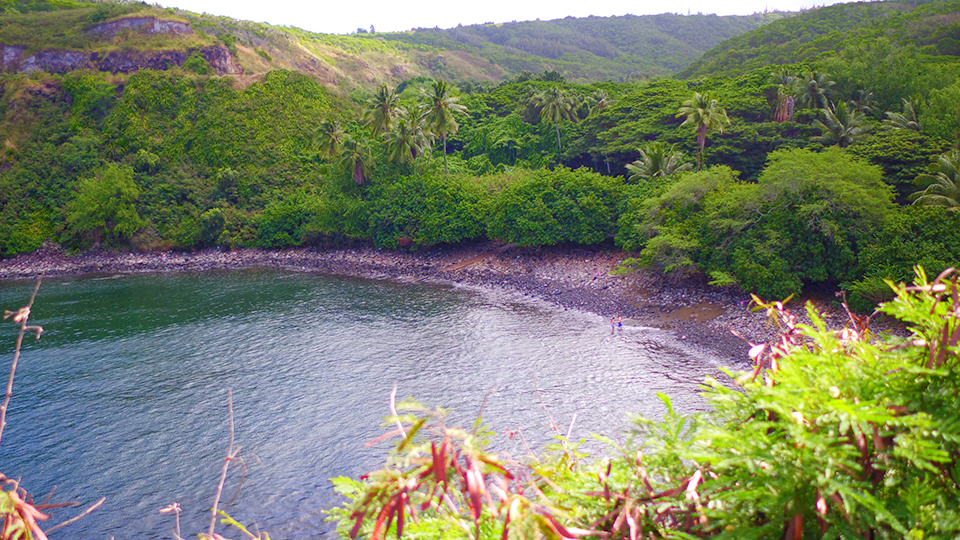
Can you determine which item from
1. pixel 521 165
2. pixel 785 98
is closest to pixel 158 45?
pixel 521 165

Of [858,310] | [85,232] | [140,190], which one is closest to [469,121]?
[140,190]

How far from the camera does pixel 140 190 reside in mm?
74312

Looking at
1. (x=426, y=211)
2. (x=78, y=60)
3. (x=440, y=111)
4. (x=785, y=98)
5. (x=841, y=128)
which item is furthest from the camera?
(x=78, y=60)

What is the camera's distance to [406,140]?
61281mm

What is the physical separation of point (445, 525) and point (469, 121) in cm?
7922

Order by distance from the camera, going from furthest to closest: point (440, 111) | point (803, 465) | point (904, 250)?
point (440, 111) < point (904, 250) < point (803, 465)

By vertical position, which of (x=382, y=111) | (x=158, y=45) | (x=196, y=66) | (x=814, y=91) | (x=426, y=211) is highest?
(x=158, y=45)

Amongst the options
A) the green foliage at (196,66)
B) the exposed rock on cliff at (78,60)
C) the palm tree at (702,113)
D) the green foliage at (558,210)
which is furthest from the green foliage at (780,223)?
the exposed rock on cliff at (78,60)

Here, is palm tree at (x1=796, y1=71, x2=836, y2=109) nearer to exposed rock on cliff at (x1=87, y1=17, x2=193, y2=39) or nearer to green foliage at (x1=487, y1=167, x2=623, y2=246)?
green foliage at (x1=487, y1=167, x2=623, y2=246)

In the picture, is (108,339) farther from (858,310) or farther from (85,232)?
(858,310)

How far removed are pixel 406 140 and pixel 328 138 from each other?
37.8 ft

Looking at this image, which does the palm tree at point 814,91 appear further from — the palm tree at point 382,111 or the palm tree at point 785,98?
the palm tree at point 382,111

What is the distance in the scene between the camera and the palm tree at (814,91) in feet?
180

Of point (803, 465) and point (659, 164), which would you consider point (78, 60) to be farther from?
point (803, 465)
